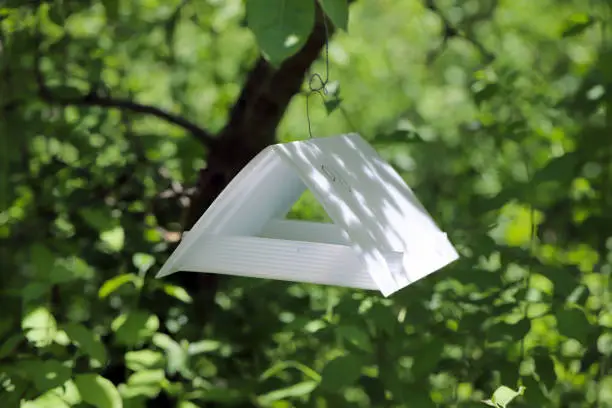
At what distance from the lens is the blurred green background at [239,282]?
5.63 feet

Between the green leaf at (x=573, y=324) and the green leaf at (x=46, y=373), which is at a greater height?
the green leaf at (x=46, y=373)

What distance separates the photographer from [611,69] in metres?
2.16

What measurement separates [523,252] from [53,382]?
0.98m

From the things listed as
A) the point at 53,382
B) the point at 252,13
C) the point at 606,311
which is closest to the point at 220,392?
the point at 53,382

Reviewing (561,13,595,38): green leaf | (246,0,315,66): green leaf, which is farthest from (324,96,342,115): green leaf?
(561,13,595,38): green leaf

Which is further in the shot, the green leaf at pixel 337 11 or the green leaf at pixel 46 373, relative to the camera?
Result: the green leaf at pixel 46 373

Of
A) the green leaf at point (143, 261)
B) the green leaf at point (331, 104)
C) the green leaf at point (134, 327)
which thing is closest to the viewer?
the green leaf at point (331, 104)

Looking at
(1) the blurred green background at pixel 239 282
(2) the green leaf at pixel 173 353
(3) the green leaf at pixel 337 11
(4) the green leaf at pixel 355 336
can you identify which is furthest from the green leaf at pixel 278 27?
(2) the green leaf at pixel 173 353

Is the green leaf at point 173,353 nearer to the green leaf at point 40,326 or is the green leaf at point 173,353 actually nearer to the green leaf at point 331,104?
the green leaf at point 40,326

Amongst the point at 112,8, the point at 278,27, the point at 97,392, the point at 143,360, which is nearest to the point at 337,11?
the point at 278,27

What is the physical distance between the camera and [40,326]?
1.63m

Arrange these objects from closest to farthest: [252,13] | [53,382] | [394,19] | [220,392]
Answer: [252,13] → [53,382] → [220,392] → [394,19]

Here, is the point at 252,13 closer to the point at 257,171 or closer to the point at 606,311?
the point at 257,171

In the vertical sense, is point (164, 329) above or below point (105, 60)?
below
